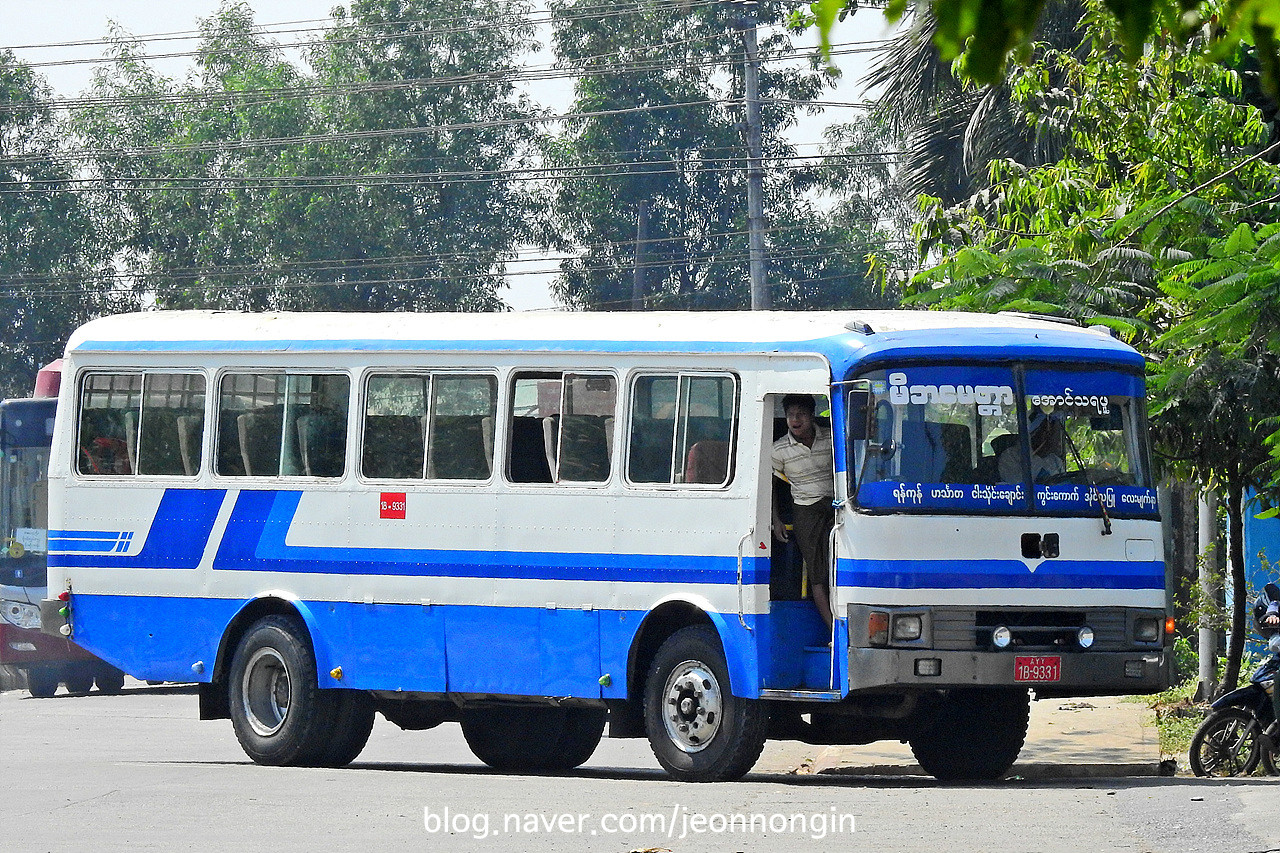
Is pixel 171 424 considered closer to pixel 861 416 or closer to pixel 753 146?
pixel 861 416

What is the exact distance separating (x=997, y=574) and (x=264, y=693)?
5.00 metres

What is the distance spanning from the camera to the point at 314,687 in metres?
13.6

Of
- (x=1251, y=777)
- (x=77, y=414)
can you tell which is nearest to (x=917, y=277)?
(x=1251, y=777)

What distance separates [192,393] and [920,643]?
558 centimetres

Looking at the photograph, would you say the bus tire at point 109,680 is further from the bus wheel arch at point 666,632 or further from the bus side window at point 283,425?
the bus wheel arch at point 666,632

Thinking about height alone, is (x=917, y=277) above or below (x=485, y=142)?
below

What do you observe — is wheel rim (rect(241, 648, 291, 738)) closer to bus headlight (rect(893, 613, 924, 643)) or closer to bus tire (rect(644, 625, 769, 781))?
bus tire (rect(644, 625, 769, 781))

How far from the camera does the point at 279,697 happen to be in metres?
13.8

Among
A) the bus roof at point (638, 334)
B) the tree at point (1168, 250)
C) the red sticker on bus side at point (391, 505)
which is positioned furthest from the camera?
the red sticker on bus side at point (391, 505)

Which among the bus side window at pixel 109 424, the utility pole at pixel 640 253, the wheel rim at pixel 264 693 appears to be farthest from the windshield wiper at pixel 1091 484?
the utility pole at pixel 640 253

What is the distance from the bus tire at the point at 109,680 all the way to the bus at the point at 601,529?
1096 cm

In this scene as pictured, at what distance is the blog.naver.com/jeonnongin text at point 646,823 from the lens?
955cm


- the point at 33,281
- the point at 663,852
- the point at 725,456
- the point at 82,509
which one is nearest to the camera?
the point at 663,852

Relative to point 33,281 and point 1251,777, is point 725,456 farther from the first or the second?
point 33,281
